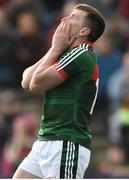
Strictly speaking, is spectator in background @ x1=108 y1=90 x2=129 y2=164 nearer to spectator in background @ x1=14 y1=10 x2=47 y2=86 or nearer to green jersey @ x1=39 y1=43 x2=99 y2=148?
spectator in background @ x1=14 y1=10 x2=47 y2=86

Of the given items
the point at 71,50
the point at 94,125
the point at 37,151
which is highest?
the point at 71,50

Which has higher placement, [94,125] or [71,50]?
[71,50]

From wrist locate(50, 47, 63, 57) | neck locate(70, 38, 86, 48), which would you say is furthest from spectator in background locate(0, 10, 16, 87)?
wrist locate(50, 47, 63, 57)

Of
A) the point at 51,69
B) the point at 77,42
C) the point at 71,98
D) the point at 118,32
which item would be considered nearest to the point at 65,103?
the point at 71,98

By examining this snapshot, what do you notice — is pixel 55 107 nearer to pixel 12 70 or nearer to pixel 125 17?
pixel 12 70

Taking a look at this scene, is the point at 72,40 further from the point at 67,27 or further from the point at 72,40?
the point at 67,27

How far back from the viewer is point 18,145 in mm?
12516

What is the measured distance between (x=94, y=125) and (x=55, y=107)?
6235 millimetres

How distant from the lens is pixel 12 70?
14.5 metres

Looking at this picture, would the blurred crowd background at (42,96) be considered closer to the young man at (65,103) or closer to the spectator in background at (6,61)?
the spectator in background at (6,61)

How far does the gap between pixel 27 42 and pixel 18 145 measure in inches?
105

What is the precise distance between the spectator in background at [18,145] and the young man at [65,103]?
3763 millimetres

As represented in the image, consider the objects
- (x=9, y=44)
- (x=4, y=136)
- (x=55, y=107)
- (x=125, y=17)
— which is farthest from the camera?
(x=125, y=17)

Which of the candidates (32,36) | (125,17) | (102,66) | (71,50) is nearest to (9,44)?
(32,36)
